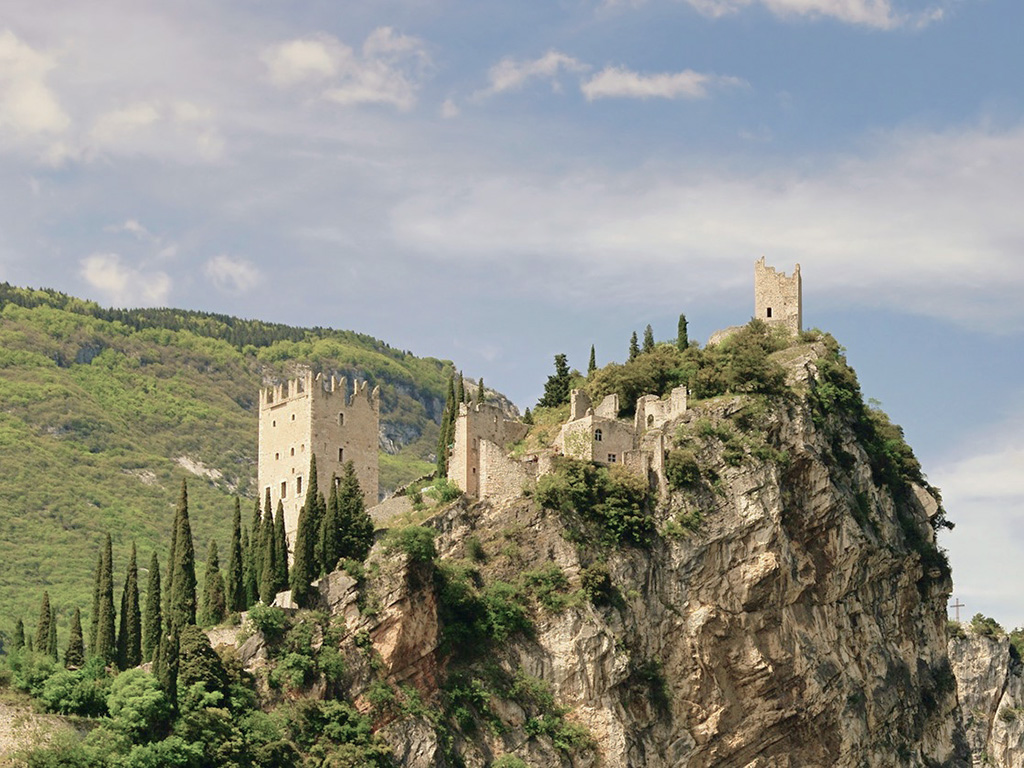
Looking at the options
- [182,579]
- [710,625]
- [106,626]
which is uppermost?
[182,579]

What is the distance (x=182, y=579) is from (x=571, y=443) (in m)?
17.2

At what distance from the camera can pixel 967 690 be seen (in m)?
129

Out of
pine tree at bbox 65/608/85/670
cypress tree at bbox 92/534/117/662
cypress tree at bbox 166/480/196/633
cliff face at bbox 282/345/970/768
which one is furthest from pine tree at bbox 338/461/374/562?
pine tree at bbox 65/608/85/670

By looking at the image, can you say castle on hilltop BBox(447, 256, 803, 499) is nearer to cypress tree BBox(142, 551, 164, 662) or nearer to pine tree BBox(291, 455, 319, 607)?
pine tree BBox(291, 455, 319, 607)

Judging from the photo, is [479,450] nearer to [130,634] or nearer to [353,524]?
[353,524]

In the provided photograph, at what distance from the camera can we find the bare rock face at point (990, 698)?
128625mm

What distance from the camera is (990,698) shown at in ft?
428

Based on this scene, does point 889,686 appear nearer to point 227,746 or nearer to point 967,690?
point 227,746

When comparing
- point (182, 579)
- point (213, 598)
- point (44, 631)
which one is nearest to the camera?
point (182, 579)

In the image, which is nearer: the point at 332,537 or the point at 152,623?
the point at 152,623

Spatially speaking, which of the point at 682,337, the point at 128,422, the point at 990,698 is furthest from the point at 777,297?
the point at 128,422

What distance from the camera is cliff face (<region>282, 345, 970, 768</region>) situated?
73.6m

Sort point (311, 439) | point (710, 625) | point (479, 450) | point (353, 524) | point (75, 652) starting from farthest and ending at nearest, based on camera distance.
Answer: point (311, 439)
point (479, 450)
point (710, 625)
point (353, 524)
point (75, 652)

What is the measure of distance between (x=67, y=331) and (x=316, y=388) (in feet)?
312
